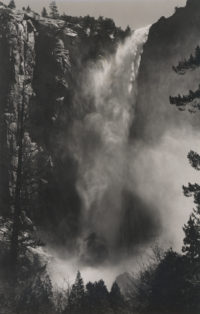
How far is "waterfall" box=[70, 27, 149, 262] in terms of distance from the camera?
4009cm

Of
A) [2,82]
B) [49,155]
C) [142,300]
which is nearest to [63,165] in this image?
[49,155]

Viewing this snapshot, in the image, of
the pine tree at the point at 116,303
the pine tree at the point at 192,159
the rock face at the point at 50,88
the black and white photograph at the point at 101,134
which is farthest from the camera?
the rock face at the point at 50,88

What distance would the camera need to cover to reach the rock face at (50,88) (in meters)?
34.0

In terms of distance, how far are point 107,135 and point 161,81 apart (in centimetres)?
705

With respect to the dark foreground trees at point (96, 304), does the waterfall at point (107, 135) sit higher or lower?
higher

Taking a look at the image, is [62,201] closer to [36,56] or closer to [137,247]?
[137,247]

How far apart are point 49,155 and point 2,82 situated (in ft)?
22.4

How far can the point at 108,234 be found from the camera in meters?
38.1

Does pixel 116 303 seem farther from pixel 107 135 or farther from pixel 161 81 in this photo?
pixel 161 81

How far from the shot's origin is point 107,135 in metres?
41.2

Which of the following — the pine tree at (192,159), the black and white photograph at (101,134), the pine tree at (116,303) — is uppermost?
the black and white photograph at (101,134)

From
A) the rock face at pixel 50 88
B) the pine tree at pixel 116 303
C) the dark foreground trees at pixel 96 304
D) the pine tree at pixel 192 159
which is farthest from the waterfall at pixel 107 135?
the pine tree at pixel 192 159

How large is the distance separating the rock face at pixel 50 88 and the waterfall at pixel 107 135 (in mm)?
1013

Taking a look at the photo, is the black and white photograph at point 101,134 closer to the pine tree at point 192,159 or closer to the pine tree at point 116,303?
the pine tree at point 116,303
